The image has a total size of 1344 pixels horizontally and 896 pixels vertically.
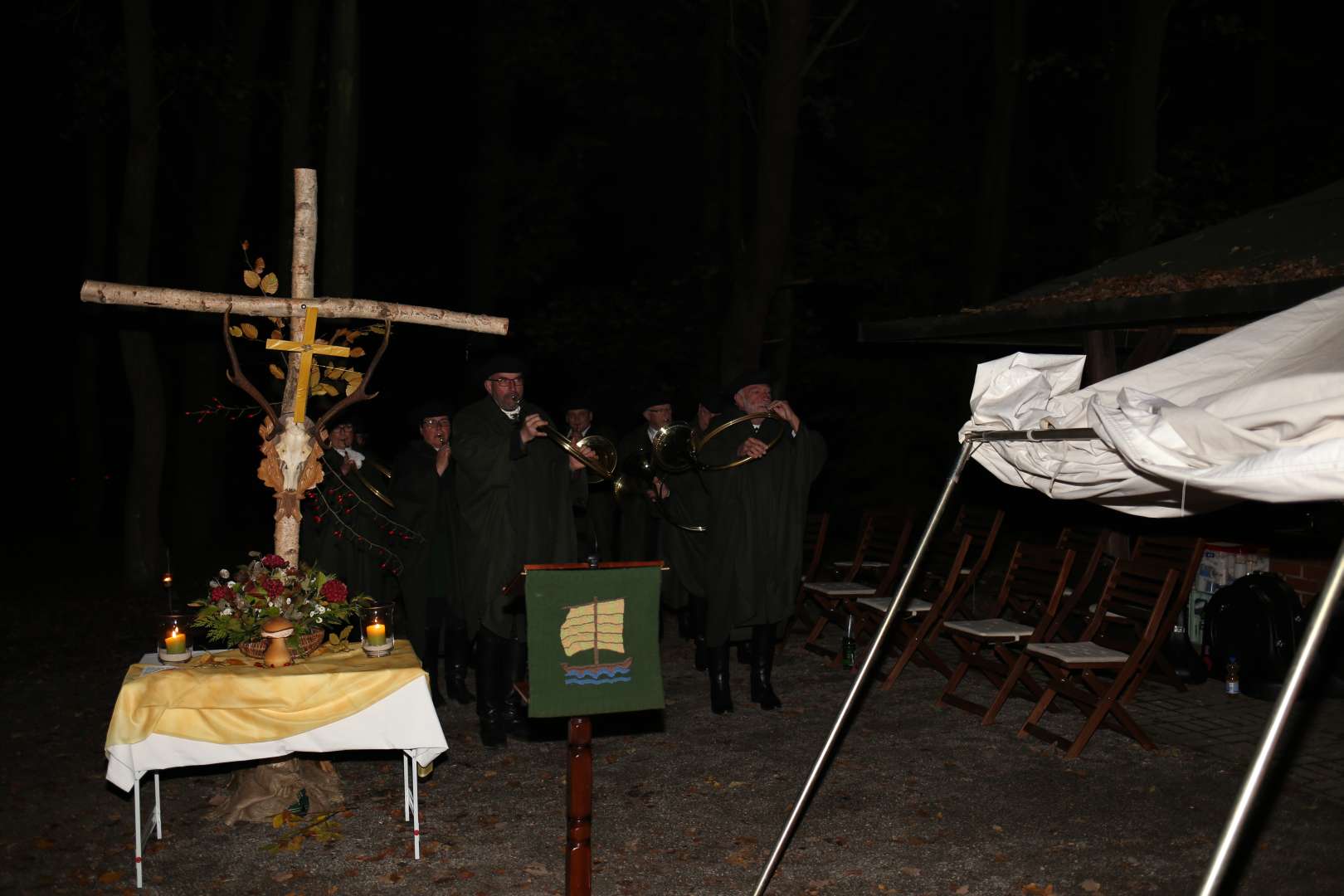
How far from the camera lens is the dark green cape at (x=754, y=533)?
324 inches

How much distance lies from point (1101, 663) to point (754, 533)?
2406mm

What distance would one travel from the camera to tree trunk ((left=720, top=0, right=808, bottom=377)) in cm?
1317

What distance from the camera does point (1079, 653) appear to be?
7.27m

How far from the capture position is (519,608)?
7.17 m

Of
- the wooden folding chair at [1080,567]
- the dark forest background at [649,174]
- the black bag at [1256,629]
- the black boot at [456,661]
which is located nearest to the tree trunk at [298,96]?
the dark forest background at [649,174]

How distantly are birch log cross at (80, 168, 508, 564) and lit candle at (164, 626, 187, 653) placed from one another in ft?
2.11

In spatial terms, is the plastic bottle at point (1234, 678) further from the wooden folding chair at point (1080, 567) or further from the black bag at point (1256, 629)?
the wooden folding chair at point (1080, 567)

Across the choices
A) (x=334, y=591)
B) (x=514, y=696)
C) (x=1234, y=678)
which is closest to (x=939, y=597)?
(x=1234, y=678)

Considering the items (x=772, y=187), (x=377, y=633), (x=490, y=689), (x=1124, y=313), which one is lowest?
(x=490, y=689)

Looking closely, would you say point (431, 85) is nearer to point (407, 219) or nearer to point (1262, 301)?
point (407, 219)

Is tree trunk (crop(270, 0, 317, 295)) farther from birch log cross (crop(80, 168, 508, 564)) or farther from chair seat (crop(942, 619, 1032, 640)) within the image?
chair seat (crop(942, 619, 1032, 640))

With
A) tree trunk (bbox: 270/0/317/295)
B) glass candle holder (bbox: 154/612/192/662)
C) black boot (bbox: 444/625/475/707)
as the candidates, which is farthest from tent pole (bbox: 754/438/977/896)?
tree trunk (bbox: 270/0/317/295)

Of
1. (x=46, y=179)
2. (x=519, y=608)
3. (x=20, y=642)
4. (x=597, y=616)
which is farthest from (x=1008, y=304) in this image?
(x=46, y=179)

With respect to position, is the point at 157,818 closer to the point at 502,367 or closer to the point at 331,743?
the point at 331,743
